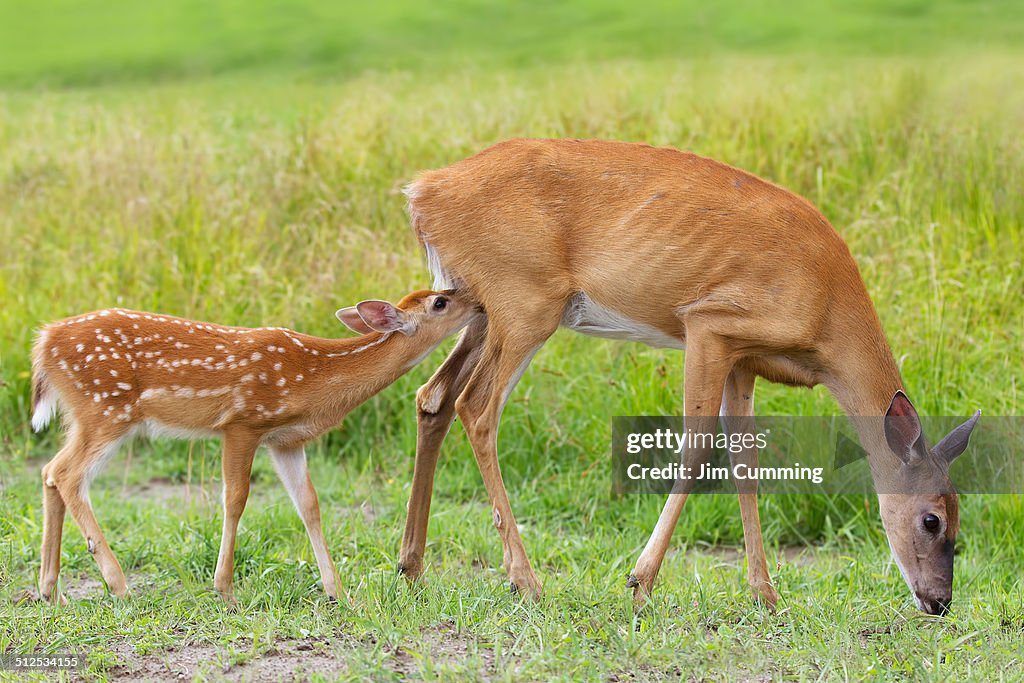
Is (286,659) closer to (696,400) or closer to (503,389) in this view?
(503,389)

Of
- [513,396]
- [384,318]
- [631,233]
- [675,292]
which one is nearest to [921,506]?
[675,292]

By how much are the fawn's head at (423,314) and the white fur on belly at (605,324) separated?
17.3 inches

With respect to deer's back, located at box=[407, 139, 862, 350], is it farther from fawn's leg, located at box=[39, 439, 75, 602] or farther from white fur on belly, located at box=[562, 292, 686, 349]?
fawn's leg, located at box=[39, 439, 75, 602]

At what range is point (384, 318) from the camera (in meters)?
5.52

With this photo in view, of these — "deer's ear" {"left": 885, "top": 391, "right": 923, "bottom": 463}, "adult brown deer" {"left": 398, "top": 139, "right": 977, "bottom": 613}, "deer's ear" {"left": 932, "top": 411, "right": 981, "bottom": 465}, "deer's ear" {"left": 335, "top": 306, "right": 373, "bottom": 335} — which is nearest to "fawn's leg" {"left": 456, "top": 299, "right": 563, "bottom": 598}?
"adult brown deer" {"left": 398, "top": 139, "right": 977, "bottom": 613}

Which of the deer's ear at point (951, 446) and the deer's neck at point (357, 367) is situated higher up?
the deer's neck at point (357, 367)

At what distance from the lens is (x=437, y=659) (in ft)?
14.1

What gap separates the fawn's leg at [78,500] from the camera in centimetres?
513

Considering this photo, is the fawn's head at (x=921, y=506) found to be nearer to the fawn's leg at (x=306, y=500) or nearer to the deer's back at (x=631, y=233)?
the deer's back at (x=631, y=233)

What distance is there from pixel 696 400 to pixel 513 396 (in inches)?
90.1

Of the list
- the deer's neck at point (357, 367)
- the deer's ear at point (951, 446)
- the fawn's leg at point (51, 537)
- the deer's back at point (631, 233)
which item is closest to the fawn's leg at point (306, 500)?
the deer's neck at point (357, 367)

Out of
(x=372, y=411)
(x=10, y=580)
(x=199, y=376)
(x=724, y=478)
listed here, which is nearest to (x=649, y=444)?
(x=724, y=478)

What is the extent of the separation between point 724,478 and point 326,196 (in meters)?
3.87

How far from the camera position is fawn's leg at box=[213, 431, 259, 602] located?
518 cm
